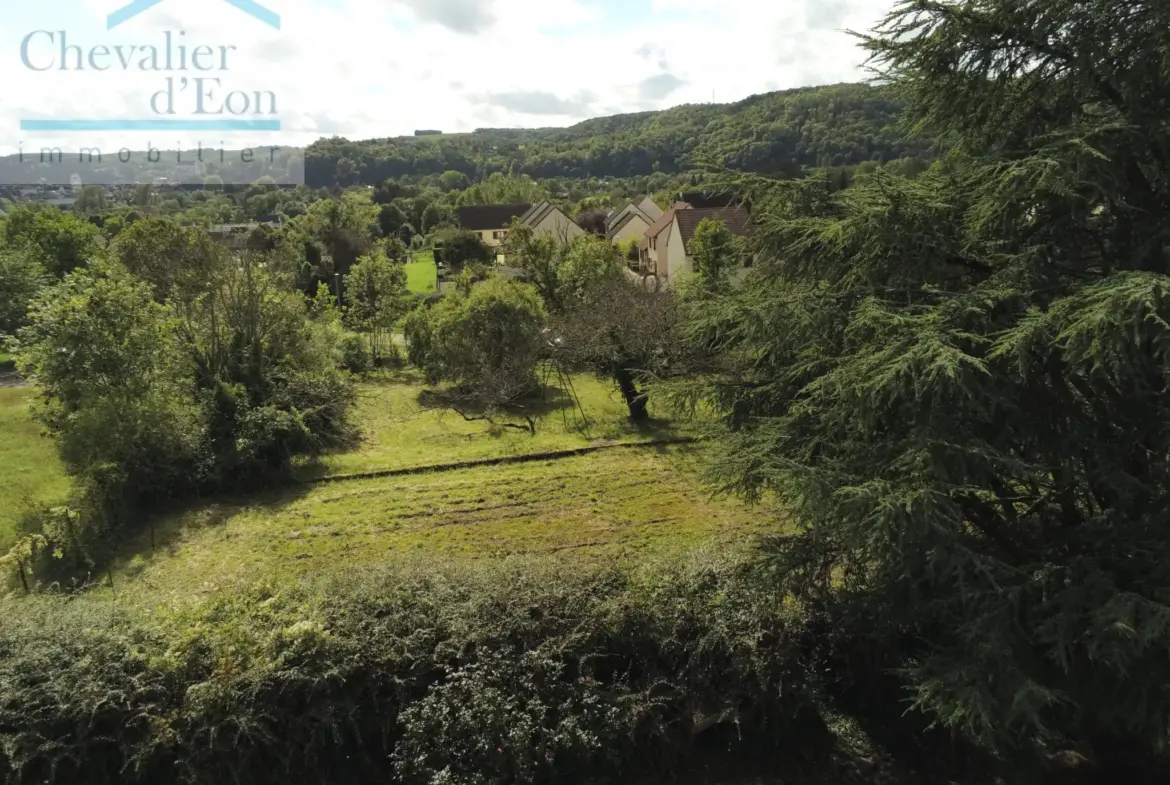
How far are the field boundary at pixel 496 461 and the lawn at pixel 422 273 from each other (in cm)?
2966

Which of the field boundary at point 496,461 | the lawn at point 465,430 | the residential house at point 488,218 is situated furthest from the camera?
the residential house at point 488,218

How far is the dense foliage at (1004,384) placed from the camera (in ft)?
15.9

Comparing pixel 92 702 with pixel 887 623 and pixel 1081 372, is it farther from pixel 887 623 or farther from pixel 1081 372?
pixel 1081 372

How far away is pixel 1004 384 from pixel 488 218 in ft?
204

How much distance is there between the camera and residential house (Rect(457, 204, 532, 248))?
6275 cm

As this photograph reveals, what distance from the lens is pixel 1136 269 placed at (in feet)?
16.9

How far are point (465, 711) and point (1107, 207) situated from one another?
279 inches

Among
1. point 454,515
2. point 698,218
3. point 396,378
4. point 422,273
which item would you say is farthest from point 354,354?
point 422,273

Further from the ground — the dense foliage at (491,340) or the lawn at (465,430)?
the dense foliage at (491,340)

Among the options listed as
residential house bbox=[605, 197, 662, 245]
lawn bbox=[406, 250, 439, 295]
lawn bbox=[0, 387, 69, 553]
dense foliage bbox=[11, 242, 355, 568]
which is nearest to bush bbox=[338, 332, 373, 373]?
dense foliage bbox=[11, 242, 355, 568]

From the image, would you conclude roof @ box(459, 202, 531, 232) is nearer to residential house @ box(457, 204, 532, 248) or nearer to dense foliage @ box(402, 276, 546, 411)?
residential house @ box(457, 204, 532, 248)

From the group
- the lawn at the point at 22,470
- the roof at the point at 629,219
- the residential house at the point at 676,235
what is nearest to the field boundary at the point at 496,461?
the lawn at the point at 22,470

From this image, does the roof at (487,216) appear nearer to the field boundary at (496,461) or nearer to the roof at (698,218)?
the roof at (698,218)

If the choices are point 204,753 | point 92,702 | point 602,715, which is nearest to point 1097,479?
point 602,715
